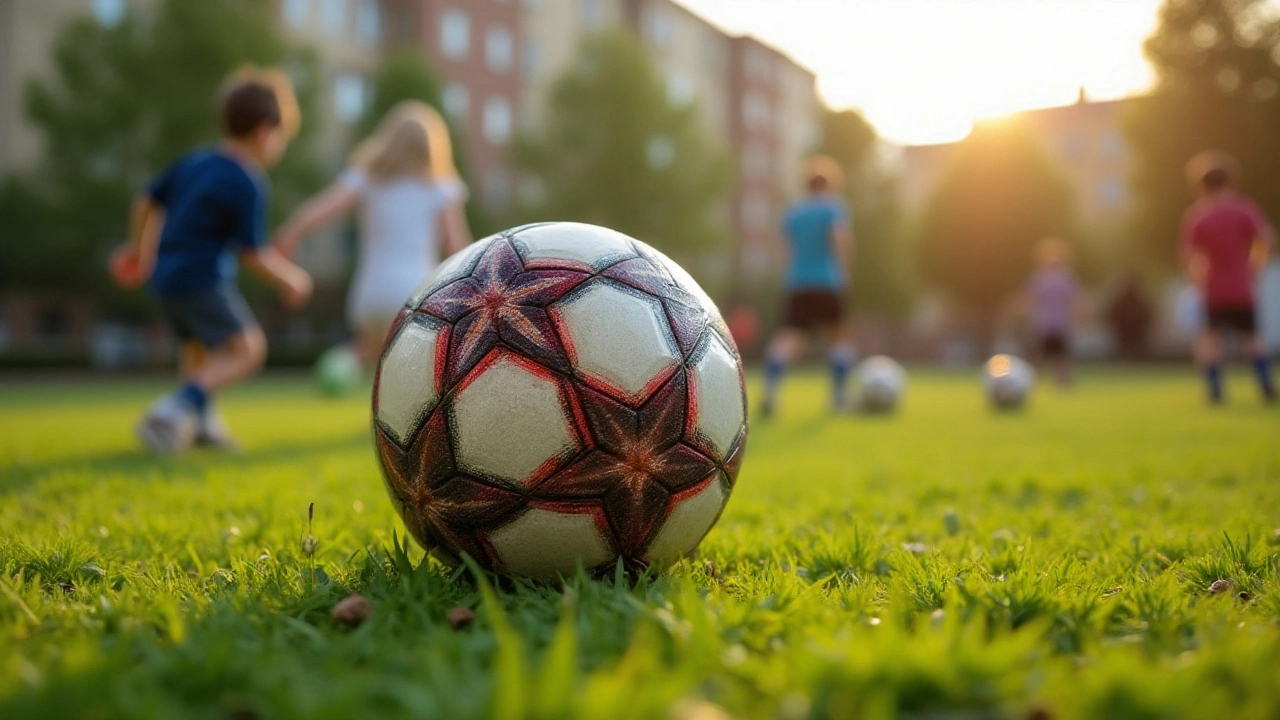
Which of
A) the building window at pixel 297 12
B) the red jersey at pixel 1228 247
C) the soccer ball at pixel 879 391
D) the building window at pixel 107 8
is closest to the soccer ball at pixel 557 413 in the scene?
the soccer ball at pixel 879 391

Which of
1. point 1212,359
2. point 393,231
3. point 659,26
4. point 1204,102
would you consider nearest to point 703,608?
point 393,231

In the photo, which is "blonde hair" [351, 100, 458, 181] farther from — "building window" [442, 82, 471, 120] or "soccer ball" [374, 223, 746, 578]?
"building window" [442, 82, 471, 120]

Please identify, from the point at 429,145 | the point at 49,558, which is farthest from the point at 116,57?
the point at 49,558

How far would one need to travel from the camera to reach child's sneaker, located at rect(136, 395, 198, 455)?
6.03 meters

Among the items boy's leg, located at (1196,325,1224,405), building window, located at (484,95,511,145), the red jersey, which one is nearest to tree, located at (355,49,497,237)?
building window, located at (484,95,511,145)

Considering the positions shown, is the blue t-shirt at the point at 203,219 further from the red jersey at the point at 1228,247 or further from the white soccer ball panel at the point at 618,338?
the red jersey at the point at 1228,247

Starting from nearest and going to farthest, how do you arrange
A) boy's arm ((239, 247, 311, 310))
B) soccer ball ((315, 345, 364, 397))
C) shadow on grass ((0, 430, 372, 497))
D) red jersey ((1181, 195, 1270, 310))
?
1. shadow on grass ((0, 430, 372, 497))
2. boy's arm ((239, 247, 311, 310))
3. red jersey ((1181, 195, 1270, 310))
4. soccer ball ((315, 345, 364, 397))

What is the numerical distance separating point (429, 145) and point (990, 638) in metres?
6.43

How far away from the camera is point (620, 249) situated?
8.63 ft

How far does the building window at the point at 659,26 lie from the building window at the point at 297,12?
18574 millimetres

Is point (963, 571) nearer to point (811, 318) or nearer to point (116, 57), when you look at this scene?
point (811, 318)

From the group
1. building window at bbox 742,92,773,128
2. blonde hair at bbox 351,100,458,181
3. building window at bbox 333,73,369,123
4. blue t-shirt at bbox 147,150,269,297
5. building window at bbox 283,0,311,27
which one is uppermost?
building window at bbox 283,0,311,27

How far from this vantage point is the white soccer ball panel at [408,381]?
2.46m

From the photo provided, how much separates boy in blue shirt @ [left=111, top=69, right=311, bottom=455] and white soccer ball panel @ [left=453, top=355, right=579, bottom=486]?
13.5 ft
